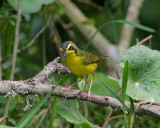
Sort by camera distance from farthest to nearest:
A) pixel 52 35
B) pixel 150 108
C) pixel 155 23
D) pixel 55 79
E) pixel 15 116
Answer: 1. pixel 155 23
2. pixel 52 35
3. pixel 15 116
4. pixel 55 79
5. pixel 150 108

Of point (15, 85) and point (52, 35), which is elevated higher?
point (52, 35)

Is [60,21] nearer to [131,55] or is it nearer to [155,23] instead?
[155,23]

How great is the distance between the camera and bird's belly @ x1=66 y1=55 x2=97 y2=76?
220 centimetres

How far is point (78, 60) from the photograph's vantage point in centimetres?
232

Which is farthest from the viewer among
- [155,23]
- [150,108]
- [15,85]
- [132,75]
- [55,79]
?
[155,23]

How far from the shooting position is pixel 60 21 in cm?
411

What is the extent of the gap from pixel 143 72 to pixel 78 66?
0.57m

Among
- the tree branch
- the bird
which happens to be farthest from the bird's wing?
the tree branch

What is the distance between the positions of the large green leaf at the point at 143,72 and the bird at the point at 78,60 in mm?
470

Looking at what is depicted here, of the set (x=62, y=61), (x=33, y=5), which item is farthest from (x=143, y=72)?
(x=33, y=5)


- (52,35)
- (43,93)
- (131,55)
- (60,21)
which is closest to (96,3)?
(60,21)

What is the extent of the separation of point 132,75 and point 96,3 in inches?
126

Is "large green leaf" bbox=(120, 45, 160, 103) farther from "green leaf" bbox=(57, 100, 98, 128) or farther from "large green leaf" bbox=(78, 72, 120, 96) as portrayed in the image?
"large green leaf" bbox=(78, 72, 120, 96)

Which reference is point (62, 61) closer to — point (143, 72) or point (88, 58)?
point (88, 58)
